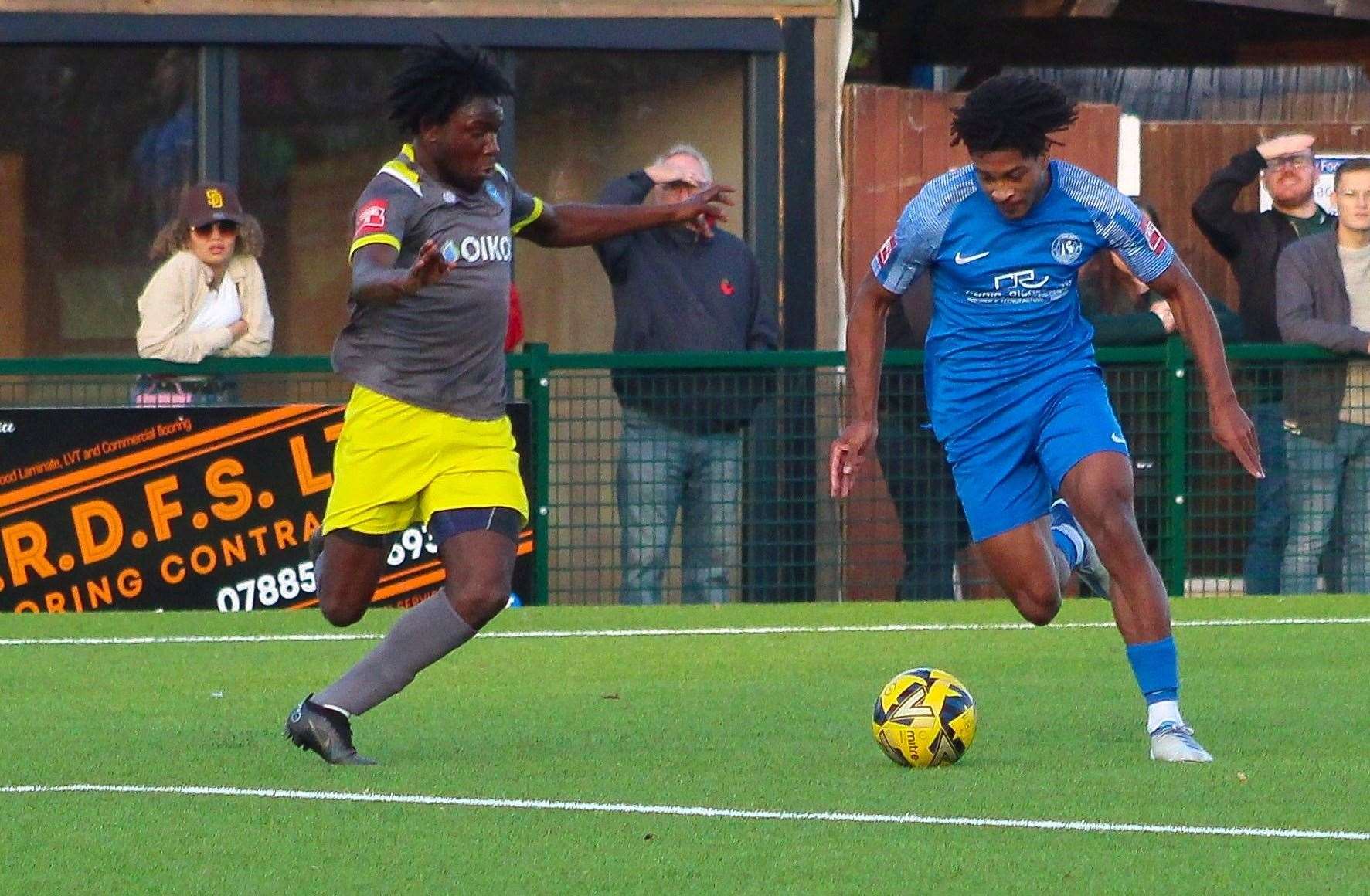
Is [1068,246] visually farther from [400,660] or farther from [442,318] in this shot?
[400,660]

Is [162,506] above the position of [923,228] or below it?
below

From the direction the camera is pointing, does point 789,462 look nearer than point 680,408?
No

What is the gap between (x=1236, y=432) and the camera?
7.13 m

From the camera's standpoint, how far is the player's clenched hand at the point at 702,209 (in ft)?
26.1

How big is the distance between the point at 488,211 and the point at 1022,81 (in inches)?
63.1

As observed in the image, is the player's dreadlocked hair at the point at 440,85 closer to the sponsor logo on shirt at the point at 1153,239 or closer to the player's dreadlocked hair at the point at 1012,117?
the player's dreadlocked hair at the point at 1012,117

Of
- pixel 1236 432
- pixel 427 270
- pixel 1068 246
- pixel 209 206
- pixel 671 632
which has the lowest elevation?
pixel 671 632

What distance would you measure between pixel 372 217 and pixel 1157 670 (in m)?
2.57

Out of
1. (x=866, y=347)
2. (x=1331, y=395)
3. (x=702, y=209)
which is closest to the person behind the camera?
(x=866, y=347)

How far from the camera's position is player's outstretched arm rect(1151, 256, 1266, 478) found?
714 centimetres

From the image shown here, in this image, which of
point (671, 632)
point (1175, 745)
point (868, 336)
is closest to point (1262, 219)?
point (671, 632)

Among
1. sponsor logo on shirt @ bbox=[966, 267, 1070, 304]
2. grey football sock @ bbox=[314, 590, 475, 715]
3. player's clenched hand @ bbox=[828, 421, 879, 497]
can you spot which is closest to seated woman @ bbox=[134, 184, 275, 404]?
grey football sock @ bbox=[314, 590, 475, 715]

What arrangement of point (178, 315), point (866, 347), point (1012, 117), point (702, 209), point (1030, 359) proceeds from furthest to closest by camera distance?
point (178, 315), point (702, 209), point (866, 347), point (1030, 359), point (1012, 117)

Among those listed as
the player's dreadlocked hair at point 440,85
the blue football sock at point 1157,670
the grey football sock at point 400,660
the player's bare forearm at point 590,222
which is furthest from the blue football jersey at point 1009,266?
the grey football sock at point 400,660
